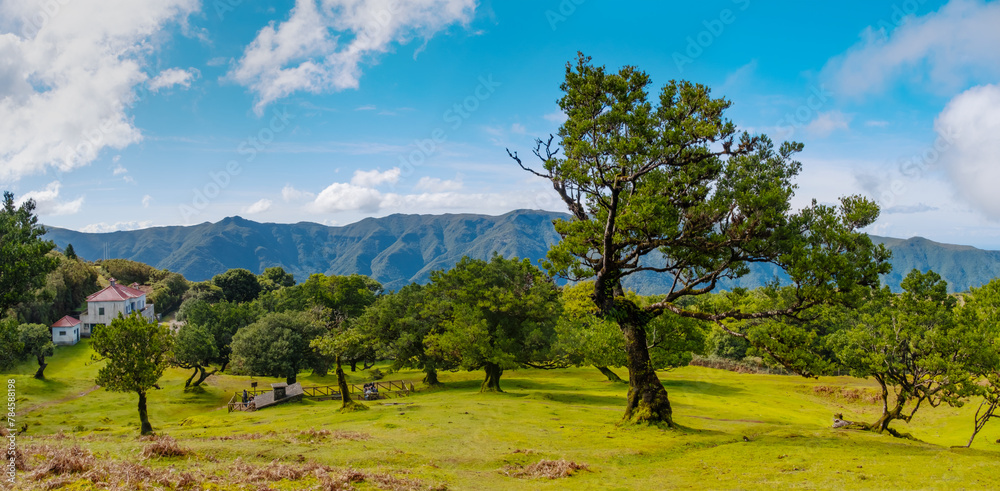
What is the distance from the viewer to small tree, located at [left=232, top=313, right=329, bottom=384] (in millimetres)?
51281

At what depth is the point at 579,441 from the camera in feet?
66.3

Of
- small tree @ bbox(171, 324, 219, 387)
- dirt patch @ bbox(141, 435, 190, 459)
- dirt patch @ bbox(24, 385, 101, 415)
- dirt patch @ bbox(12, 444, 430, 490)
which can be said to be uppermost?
dirt patch @ bbox(12, 444, 430, 490)

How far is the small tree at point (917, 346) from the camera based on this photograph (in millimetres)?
21234

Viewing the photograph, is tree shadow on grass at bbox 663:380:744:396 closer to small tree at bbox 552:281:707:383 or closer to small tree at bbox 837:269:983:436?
small tree at bbox 552:281:707:383

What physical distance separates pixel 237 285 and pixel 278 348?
78403mm

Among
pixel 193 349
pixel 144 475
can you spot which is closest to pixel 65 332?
pixel 193 349

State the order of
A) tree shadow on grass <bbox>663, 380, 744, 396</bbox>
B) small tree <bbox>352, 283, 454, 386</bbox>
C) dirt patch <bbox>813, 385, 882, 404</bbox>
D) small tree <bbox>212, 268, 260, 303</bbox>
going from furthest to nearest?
small tree <bbox>212, 268, 260, 303</bbox>, tree shadow on grass <bbox>663, 380, 744, 396</bbox>, dirt patch <bbox>813, 385, 882, 404</bbox>, small tree <bbox>352, 283, 454, 386</bbox>

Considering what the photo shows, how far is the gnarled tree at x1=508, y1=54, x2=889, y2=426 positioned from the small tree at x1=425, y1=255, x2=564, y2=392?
1851cm

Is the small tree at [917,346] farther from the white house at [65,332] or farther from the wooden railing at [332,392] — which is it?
the white house at [65,332]

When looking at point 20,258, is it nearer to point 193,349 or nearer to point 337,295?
point 193,349

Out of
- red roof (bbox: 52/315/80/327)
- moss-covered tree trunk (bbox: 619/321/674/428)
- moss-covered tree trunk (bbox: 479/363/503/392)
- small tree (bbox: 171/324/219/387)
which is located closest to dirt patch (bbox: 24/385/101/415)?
small tree (bbox: 171/324/219/387)

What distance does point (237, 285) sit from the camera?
119m

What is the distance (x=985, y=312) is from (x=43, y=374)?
8635 centimetres

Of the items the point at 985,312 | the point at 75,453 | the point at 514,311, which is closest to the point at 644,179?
the point at 75,453
